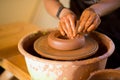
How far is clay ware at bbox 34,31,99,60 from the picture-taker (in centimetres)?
81

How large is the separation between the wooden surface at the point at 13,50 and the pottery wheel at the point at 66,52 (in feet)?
0.75

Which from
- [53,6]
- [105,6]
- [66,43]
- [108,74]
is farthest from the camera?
[53,6]

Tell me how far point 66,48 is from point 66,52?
16 millimetres

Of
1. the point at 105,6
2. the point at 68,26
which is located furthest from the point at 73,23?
the point at 105,6

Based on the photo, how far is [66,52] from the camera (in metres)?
0.83

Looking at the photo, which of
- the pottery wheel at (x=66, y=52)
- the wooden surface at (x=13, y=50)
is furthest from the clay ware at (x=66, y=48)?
the wooden surface at (x=13, y=50)

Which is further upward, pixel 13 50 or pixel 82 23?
pixel 82 23

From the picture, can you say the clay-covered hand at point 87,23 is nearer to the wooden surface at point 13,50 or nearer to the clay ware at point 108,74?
the clay ware at point 108,74

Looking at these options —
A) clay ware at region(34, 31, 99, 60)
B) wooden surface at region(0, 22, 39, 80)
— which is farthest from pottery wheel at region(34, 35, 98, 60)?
wooden surface at region(0, 22, 39, 80)

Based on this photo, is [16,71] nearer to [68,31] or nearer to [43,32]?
[43,32]

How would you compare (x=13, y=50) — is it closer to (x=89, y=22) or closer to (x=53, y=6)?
(x=53, y=6)

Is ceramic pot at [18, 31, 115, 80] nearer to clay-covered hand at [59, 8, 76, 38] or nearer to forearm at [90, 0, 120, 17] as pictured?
clay-covered hand at [59, 8, 76, 38]

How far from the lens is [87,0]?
4.33 ft

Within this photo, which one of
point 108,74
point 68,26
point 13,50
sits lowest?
point 13,50
